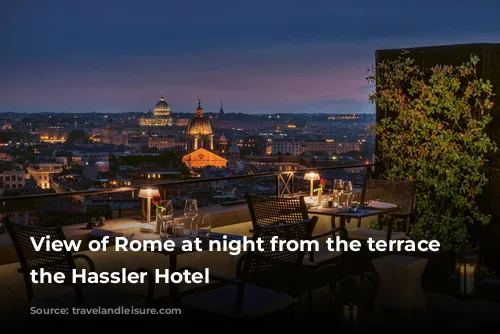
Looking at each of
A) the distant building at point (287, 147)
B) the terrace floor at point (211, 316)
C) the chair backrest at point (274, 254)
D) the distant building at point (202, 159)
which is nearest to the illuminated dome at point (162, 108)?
the distant building at point (202, 159)

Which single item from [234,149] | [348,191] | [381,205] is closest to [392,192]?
[381,205]

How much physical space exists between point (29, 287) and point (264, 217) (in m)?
1.62

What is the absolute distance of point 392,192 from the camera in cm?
634

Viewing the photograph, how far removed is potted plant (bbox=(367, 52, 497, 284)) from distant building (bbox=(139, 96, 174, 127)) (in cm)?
10762

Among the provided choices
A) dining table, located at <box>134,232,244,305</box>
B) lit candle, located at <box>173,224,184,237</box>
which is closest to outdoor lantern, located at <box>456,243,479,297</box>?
dining table, located at <box>134,232,244,305</box>

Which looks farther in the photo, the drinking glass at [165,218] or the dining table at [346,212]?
the dining table at [346,212]

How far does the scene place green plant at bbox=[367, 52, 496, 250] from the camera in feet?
20.7

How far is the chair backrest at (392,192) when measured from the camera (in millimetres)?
6211

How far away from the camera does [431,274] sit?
6215 millimetres

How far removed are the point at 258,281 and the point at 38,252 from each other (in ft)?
3.71

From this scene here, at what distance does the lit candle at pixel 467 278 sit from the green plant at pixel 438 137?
46.9 inches

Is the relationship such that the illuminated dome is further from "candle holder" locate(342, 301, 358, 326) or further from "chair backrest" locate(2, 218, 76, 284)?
"chair backrest" locate(2, 218, 76, 284)

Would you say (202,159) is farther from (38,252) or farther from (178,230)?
(38,252)

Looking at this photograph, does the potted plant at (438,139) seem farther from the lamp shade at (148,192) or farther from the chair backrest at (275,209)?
the lamp shade at (148,192)
